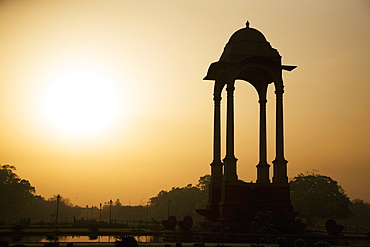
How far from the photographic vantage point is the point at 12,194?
91.6 metres

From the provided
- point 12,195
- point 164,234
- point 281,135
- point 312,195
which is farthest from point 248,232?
point 12,195

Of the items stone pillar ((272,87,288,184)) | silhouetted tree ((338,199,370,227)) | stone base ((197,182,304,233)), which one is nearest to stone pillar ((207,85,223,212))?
stone base ((197,182,304,233))

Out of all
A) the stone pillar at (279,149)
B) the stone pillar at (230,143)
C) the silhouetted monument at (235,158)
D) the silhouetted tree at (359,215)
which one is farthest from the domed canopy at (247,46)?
the silhouetted tree at (359,215)

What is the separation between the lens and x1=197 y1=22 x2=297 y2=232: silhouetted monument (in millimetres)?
39438

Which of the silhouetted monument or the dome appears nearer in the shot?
the silhouetted monument

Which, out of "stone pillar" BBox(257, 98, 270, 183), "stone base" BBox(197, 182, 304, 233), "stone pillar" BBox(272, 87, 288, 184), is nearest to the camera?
"stone base" BBox(197, 182, 304, 233)

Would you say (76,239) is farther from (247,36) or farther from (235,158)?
(247,36)

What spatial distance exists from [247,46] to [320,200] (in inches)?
2017

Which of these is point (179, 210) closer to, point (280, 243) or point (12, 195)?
point (12, 195)

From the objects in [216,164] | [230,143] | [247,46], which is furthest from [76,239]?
[247,46]

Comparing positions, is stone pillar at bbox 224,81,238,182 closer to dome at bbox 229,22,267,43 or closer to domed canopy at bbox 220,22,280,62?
domed canopy at bbox 220,22,280,62

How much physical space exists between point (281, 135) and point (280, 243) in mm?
13363

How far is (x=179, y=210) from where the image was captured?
112 meters

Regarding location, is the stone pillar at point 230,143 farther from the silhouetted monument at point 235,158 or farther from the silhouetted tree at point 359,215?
the silhouetted tree at point 359,215
